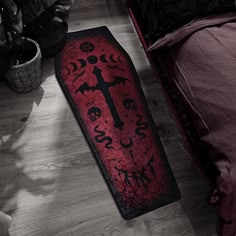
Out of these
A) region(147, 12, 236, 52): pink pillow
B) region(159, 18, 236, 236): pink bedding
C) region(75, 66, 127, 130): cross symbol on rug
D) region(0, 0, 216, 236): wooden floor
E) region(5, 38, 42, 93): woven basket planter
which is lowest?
region(0, 0, 216, 236): wooden floor

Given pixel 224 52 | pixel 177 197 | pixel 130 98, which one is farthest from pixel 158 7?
pixel 177 197

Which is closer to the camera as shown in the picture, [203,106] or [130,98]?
[203,106]

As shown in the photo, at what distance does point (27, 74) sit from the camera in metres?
1.61

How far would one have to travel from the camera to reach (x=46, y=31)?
1.79 metres

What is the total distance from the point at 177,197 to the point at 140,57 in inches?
36.6

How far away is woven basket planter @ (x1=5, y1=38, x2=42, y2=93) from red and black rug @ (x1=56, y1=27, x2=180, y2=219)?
17 cm

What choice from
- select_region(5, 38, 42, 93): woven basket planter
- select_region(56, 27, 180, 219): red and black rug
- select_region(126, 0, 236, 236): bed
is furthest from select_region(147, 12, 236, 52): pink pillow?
select_region(5, 38, 42, 93): woven basket planter

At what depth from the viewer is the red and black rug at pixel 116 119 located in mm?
1447

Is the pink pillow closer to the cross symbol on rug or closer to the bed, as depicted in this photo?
the bed

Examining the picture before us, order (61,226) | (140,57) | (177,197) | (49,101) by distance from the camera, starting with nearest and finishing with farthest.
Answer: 1. (61,226)
2. (177,197)
3. (49,101)
4. (140,57)

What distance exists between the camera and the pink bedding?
3.33 ft

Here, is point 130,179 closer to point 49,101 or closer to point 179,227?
point 179,227

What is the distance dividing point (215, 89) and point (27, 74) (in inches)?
38.2

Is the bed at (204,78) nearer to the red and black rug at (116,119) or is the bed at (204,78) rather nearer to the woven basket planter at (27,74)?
the red and black rug at (116,119)
